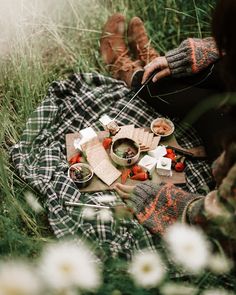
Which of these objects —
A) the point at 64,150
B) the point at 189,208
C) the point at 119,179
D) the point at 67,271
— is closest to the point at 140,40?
the point at 64,150

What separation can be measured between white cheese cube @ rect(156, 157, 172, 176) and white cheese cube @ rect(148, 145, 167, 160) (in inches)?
1.7

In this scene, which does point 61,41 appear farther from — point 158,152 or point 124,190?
point 124,190

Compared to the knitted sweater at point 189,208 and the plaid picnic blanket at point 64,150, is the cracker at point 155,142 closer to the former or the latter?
the plaid picnic blanket at point 64,150

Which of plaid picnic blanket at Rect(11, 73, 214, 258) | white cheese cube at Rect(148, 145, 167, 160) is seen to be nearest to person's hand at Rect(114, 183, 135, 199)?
plaid picnic blanket at Rect(11, 73, 214, 258)

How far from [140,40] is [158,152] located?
0.91 m

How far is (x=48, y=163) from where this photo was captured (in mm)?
2117

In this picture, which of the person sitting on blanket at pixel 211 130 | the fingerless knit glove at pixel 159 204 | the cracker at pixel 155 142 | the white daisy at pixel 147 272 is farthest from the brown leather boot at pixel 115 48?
the white daisy at pixel 147 272

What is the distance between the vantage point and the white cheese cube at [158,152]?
2.14 m

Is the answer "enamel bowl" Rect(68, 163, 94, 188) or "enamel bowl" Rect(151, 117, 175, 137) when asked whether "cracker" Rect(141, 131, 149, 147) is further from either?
"enamel bowl" Rect(68, 163, 94, 188)

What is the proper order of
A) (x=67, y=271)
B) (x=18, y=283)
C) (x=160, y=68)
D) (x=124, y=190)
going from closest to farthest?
(x=18, y=283) < (x=67, y=271) < (x=124, y=190) < (x=160, y=68)

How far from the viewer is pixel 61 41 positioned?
2592mm

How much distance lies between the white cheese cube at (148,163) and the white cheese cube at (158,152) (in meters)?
0.03

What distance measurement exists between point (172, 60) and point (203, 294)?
4.42 feet

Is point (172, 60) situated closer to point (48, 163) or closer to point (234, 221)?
point (48, 163)
